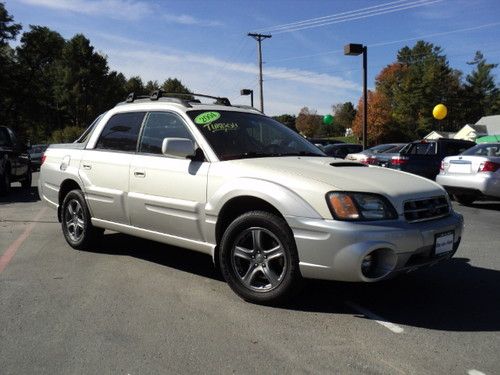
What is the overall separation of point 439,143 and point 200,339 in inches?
504

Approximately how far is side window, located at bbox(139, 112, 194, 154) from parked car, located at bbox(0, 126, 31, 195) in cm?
891

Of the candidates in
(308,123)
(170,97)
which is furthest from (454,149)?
(308,123)

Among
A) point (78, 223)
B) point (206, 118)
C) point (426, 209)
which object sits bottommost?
A: point (78, 223)

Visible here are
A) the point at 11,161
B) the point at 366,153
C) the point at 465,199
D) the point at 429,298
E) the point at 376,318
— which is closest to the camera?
the point at 376,318

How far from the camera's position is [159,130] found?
549cm

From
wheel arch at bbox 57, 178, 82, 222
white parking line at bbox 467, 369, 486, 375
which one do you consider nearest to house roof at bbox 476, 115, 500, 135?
wheel arch at bbox 57, 178, 82, 222

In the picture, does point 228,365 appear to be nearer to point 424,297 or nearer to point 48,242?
point 424,297

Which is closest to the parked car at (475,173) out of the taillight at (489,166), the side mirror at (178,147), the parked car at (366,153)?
the taillight at (489,166)

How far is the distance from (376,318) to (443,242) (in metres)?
0.85

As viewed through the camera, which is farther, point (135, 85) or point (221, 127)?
point (135, 85)

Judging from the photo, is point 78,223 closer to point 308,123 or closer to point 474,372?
point 474,372

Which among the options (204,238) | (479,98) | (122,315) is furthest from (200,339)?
(479,98)

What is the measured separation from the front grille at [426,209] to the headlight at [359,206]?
18 centimetres

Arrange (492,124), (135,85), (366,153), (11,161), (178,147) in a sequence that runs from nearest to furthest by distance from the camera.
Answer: (178,147) < (11,161) < (366,153) < (492,124) < (135,85)
